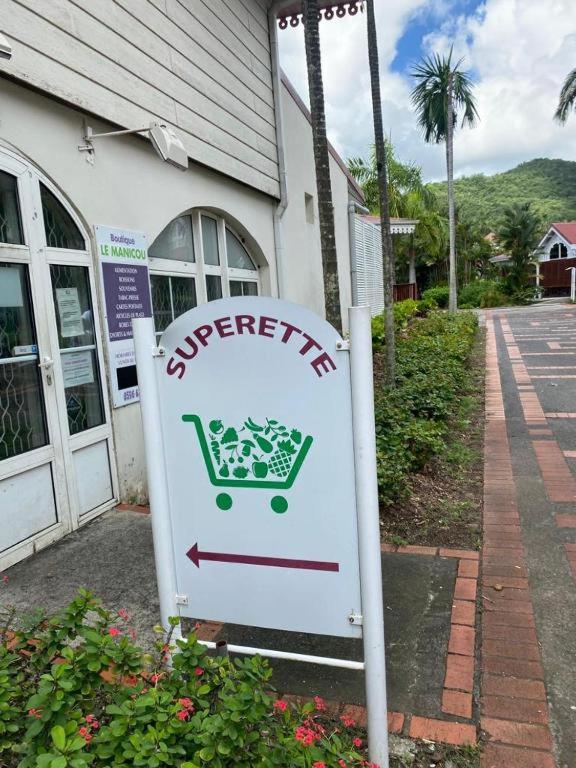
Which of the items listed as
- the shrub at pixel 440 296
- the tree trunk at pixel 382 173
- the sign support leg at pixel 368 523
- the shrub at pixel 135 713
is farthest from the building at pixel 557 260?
the shrub at pixel 135 713

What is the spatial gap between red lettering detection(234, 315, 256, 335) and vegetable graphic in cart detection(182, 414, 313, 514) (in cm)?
31

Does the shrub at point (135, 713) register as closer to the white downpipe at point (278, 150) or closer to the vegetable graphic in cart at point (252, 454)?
the vegetable graphic in cart at point (252, 454)

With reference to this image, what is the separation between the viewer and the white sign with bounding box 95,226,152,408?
165 inches

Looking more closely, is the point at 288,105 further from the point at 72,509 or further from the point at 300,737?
the point at 300,737

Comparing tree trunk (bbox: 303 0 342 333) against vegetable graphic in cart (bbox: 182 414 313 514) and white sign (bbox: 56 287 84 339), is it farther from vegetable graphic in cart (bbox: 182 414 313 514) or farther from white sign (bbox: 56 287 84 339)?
vegetable graphic in cart (bbox: 182 414 313 514)

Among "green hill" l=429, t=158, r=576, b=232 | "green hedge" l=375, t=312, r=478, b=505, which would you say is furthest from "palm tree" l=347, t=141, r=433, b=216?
"green hill" l=429, t=158, r=576, b=232

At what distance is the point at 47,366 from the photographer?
3611 millimetres

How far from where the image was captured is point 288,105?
8.45 meters

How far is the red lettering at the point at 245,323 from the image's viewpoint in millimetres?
1899

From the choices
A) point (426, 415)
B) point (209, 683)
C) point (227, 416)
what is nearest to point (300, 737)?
point (209, 683)

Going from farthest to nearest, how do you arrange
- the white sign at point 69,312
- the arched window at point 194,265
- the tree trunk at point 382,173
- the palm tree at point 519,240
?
1. the palm tree at point 519,240
2. the tree trunk at point 382,173
3. the arched window at point 194,265
4. the white sign at point 69,312

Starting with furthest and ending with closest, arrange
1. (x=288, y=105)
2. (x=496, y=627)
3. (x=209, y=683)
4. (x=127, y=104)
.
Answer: (x=288, y=105) < (x=127, y=104) < (x=496, y=627) < (x=209, y=683)

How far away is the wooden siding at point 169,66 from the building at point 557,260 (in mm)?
36919

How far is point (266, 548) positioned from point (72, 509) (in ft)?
7.48
